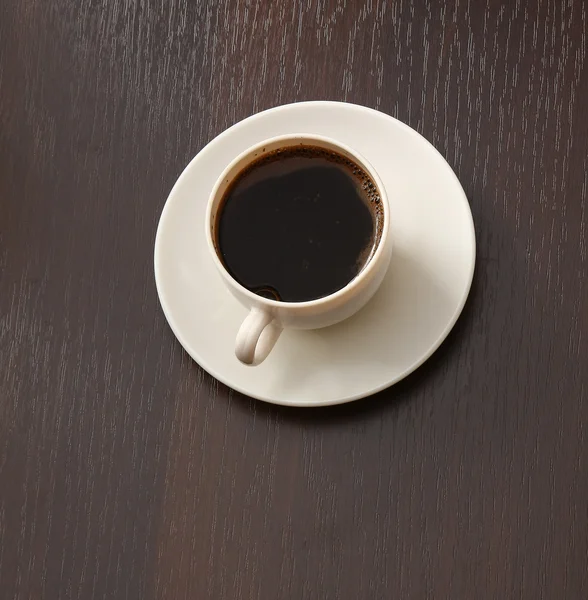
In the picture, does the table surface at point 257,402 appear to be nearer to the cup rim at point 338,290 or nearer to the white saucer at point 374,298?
the white saucer at point 374,298

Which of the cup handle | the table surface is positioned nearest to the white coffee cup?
the cup handle

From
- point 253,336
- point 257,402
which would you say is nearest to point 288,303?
point 253,336

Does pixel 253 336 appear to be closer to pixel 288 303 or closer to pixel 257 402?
pixel 288 303

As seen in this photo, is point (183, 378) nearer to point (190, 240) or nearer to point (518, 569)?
point (190, 240)

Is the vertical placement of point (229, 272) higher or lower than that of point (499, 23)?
lower

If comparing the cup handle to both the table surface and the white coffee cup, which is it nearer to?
the white coffee cup

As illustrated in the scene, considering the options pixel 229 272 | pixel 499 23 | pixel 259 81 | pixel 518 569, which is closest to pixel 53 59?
pixel 259 81

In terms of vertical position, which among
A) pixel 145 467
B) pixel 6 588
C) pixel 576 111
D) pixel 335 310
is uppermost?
pixel 576 111
